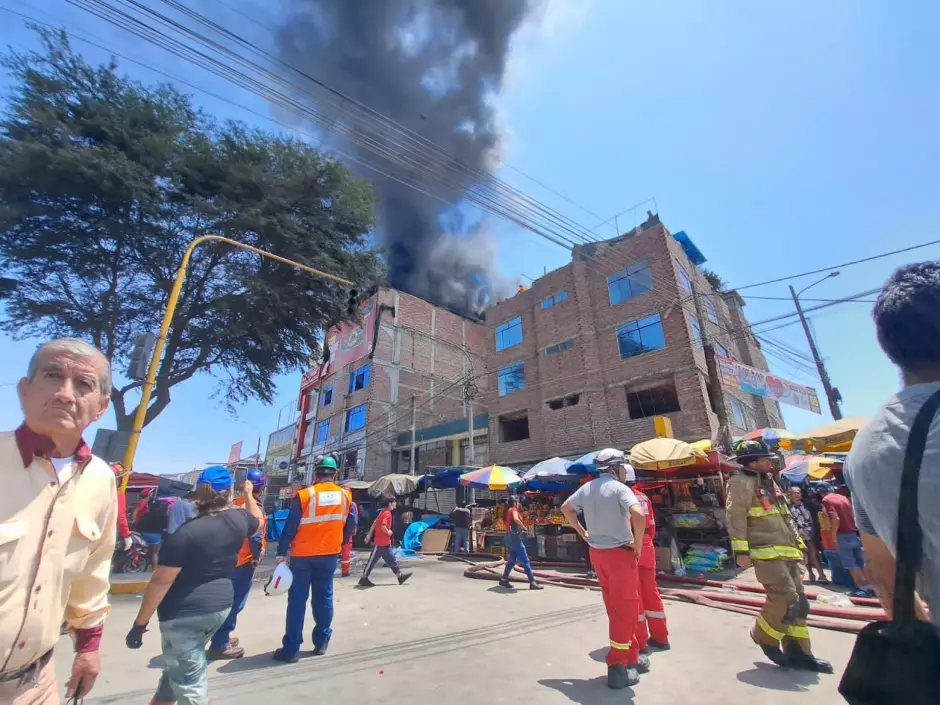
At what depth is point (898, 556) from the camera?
120cm

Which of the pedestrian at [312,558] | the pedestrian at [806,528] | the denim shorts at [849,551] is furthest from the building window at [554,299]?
the pedestrian at [312,558]

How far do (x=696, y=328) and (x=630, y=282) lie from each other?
11.2ft

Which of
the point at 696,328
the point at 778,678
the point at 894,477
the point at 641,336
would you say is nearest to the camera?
the point at 894,477

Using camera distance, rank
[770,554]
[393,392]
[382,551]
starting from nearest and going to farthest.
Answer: [770,554] → [382,551] → [393,392]

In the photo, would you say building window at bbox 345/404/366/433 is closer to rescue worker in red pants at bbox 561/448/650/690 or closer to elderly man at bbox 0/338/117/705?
rescue worker in red pants at bbox 561/448/650/690

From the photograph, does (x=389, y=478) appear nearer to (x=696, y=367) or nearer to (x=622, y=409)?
(x=622, y=409)

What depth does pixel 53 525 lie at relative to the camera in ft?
5.38

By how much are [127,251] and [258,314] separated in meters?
3.57

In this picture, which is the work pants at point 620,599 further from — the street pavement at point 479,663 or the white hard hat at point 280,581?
the white hard hat at point 280,581

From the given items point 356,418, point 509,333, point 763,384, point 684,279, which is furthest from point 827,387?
point 356,418

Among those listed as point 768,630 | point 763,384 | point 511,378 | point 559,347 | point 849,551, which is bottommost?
point 768,630

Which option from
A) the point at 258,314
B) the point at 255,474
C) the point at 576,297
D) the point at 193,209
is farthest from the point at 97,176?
the point at 576,297

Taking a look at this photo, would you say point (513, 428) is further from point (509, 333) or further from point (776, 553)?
point (776, 553)

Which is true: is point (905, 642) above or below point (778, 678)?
above
